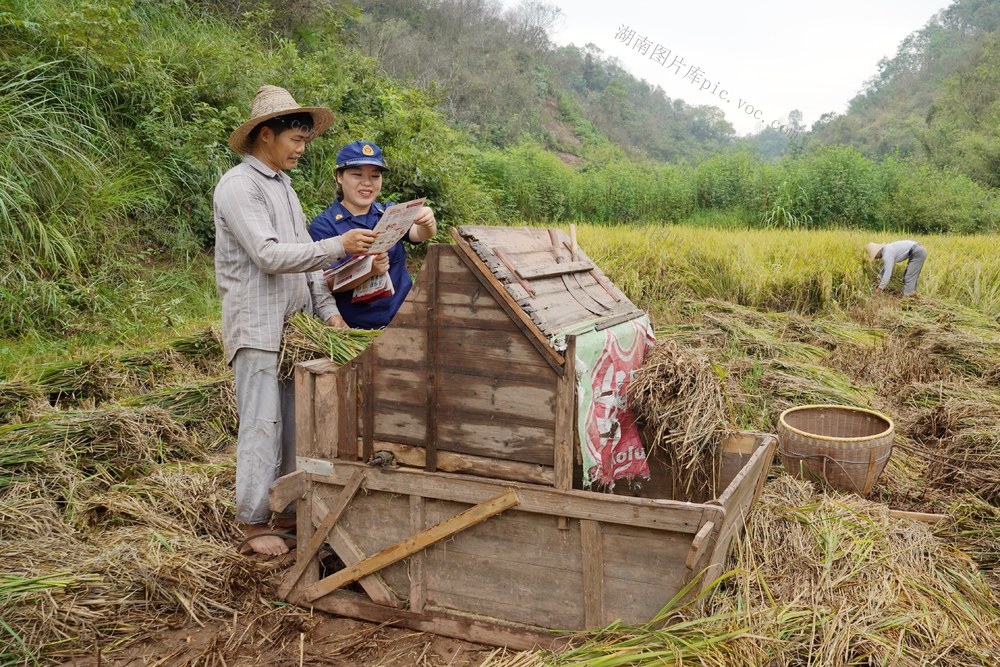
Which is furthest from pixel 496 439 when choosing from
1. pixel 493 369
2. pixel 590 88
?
pixel 590 88

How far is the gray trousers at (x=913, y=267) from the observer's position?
8359 mm

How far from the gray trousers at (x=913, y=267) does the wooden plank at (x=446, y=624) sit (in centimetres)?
733

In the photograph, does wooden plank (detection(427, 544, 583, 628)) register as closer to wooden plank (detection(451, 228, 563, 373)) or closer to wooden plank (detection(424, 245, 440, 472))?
wooden plank (detection(424, 245, 440, 472))

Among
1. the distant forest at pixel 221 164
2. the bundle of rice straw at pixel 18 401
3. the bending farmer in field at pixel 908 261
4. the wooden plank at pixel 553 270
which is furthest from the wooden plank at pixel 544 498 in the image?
the bending farmer in field at pixel 908 261

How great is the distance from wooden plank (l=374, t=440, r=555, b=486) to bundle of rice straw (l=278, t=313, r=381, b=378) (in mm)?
445

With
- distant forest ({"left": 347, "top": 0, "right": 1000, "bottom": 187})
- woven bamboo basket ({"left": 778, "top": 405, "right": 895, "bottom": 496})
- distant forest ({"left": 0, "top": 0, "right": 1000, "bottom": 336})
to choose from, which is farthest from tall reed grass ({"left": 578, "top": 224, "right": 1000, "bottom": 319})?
distant forest ({"left": 347, "top": 0, "right": 1000, "bottom": 187})

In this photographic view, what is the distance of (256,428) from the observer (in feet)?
9.96

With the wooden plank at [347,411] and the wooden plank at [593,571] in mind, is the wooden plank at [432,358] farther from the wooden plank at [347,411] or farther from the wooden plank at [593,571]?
the wooden plank at [593,571]

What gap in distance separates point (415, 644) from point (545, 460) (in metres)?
0.82

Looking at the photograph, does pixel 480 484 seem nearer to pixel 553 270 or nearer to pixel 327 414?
pixel 327 414

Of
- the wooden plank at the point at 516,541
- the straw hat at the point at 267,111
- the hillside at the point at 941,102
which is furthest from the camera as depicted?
the hillside at the point at 941,102

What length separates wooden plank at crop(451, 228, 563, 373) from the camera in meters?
2.45

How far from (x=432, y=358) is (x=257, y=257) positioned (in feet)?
2.59

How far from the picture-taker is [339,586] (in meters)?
2.86
